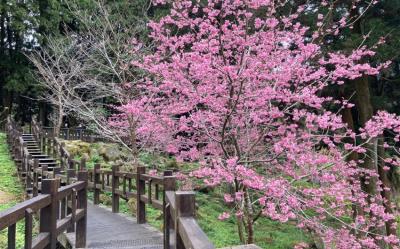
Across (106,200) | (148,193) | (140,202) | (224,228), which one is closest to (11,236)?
(148,193)

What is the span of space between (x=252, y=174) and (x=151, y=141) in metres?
6.96

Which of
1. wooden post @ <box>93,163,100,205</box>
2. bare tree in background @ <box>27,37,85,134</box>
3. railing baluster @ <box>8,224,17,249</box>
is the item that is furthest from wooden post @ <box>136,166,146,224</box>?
bare tree in background @ <box>27,37,85,134</box>

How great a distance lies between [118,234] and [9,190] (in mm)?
6090

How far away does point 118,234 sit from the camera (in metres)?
7.05

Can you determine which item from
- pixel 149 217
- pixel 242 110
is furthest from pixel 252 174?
pixel 149 217

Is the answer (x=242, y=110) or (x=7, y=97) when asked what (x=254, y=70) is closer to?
(x=242, y=110)

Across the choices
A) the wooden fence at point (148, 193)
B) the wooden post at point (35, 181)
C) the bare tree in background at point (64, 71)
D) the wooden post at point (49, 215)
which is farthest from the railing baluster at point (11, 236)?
the bare tree in background at point (64, 71)

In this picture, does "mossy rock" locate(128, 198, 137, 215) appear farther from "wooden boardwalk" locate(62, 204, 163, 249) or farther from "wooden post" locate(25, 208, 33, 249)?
"wooden post" locate(25, 208, 33, 249)

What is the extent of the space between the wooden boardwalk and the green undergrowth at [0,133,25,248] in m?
1.34

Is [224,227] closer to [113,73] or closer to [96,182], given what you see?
[96,182]

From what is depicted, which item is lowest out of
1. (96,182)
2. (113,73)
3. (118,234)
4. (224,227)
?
(224,227)

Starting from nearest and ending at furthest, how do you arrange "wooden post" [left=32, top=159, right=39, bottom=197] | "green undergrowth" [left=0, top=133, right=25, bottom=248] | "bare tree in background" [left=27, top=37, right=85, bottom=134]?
"green undergrowth" [left=0, top=133, right=25, bottom=248] < "wooden post" [left=32, top=159, right=39, bottom=197] < "bare tree in background" [left=27, top=37, right=85, bottom=134]

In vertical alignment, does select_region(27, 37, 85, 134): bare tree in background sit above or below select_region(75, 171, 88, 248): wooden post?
above

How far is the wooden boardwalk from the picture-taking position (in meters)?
6.22
